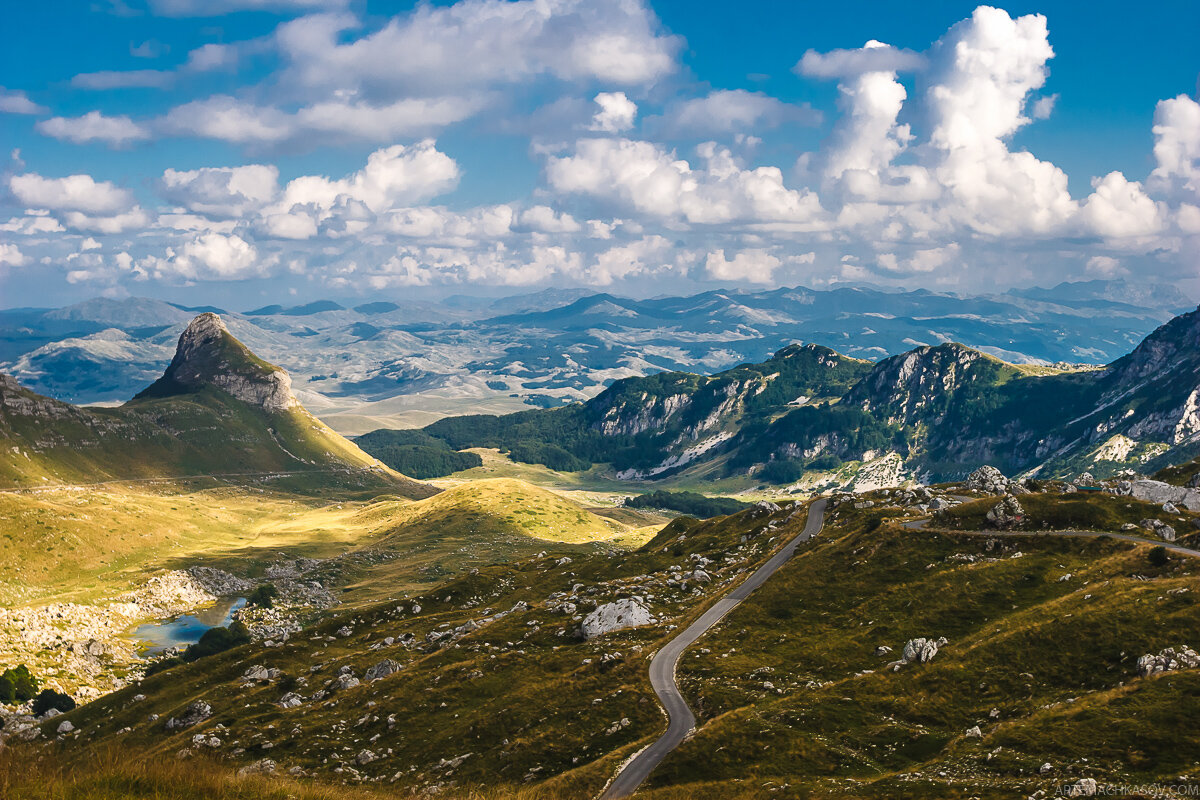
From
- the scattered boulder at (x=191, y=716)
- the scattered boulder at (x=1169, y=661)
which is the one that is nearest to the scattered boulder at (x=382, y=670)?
the scattered boulder at (x=191, y=716)

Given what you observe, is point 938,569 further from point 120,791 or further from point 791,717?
point 120,791

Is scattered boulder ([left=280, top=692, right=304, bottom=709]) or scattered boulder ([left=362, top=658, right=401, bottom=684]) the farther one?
scattered boulder ([left=362, top=658, right=401, bottom=684])

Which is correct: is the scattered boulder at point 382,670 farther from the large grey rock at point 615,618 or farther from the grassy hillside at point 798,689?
the large grey rock at point 615,618

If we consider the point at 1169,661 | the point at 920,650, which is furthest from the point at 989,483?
the point at 1169,661

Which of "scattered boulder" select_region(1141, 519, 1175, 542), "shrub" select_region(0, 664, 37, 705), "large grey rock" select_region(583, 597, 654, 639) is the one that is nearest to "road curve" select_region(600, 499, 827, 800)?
"large grey rock" select_region(583, 597, 654, 639)

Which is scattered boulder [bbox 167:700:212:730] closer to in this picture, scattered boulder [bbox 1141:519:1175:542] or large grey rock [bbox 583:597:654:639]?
large grey rock [bbox 583:597:654:639]

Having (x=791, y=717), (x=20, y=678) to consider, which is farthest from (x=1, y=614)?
(x=791, y=717)

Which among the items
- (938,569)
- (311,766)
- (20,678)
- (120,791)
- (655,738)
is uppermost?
(120,791)
